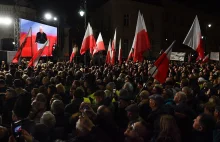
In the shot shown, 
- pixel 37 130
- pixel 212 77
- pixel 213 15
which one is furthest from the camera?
pixel 213 15

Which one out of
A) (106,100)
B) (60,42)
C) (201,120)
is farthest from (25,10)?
(201,120)

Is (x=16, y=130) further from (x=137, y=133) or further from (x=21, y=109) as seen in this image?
(x=21, y=109)

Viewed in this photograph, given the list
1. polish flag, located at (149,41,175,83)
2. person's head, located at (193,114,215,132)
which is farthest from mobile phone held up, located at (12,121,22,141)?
polish flag, located at (149,41,175,83)

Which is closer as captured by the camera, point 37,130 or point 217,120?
point 37,130

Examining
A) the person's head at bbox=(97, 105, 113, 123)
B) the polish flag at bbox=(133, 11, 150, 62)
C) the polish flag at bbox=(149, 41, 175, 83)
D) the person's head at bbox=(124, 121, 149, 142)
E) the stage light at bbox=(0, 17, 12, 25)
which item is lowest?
the person's head at bbox=(124, 121, 149, 142)

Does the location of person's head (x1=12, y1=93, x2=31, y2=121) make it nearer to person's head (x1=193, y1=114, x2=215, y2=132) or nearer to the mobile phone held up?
the mobile phone held up

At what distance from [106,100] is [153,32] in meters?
43.4

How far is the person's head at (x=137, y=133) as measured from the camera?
169 inches

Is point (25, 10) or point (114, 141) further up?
point (25, 10)

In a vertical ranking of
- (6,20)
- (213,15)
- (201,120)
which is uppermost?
(213,15)

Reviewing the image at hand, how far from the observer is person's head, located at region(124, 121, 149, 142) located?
169 inches

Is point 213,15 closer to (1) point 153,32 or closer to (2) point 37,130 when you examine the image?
(1) point 153,32

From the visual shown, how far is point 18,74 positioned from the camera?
412 inches

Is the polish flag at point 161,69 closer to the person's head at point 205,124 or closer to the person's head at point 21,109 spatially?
the person's head at point 21,109
